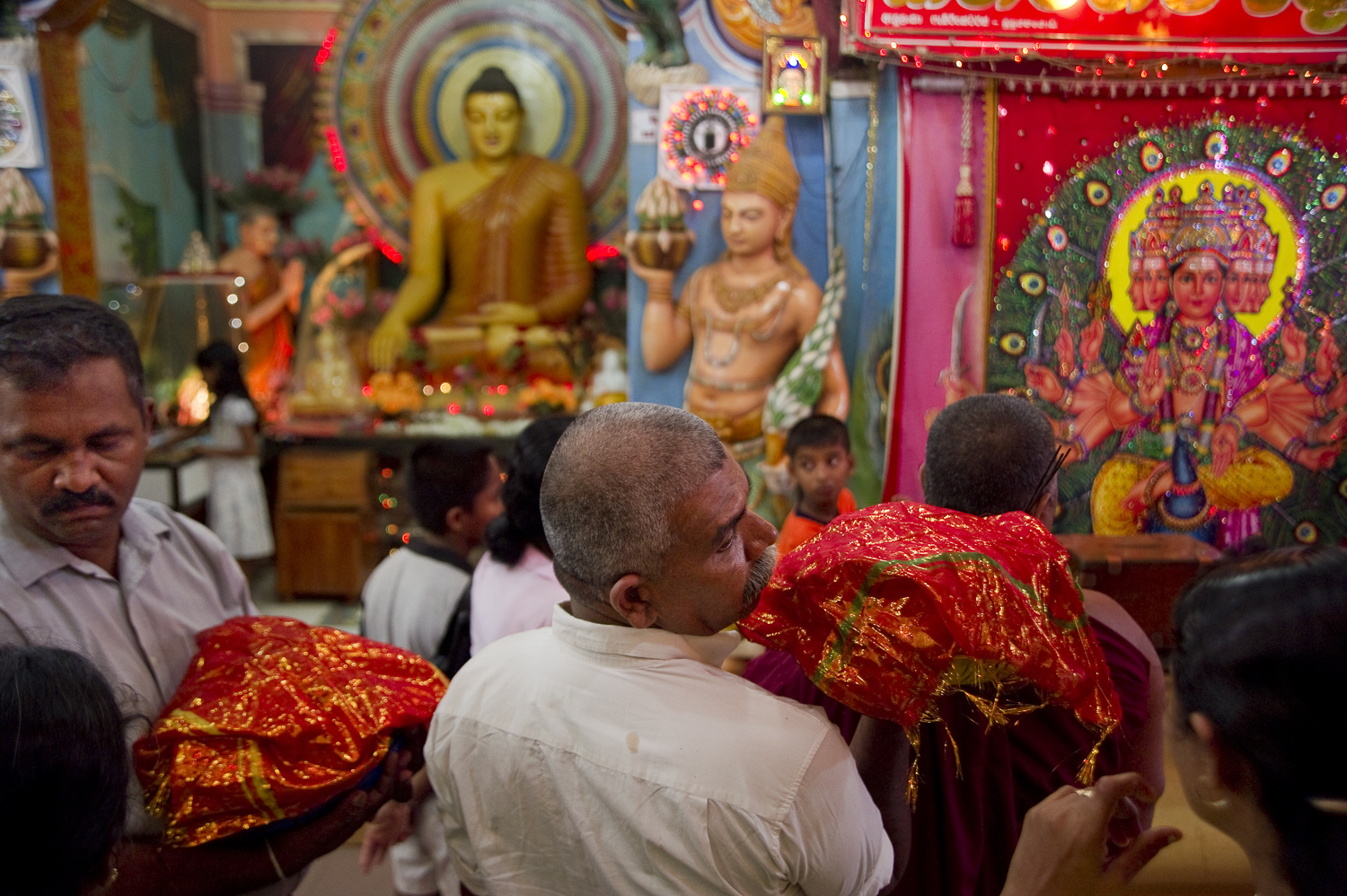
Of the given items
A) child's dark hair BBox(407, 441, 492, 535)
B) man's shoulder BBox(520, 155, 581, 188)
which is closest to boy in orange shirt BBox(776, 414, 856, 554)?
child's dark hair BBox(407, 441, 492, 535)

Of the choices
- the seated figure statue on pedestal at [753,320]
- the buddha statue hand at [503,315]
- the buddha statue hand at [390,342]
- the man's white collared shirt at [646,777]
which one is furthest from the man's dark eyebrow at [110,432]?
the buddha statue hand at [390,342]

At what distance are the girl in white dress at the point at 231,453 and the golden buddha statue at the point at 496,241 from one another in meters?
1.19

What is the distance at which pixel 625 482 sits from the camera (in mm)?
987

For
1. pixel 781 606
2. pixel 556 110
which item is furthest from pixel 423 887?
pixel 556 110

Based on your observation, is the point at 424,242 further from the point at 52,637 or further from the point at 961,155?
the point at 52,637

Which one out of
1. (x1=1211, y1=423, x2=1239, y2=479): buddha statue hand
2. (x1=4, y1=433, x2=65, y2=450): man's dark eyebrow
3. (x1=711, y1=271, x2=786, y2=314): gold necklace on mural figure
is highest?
(x1=711, y1=271, x2=786, y2=314): gold necklace on mural figure

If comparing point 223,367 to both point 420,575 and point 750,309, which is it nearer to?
point 750,309

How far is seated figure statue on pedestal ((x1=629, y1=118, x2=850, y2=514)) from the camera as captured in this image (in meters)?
3.72

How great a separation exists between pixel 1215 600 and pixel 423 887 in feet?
5.64

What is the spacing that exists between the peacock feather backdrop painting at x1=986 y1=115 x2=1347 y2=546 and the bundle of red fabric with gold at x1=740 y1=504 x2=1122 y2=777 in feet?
9.54

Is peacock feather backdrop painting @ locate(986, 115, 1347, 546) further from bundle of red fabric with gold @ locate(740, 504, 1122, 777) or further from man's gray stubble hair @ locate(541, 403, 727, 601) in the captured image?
man's gray stubble hair @ locate(541, 403, 727, 601)

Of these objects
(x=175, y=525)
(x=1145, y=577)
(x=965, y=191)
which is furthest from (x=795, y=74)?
(x=175, y=525)

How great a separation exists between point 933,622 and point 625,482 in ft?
1.15

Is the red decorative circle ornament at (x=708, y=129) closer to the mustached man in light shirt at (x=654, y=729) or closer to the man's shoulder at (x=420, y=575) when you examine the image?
the man's shoulder at (x=420, y=575)
